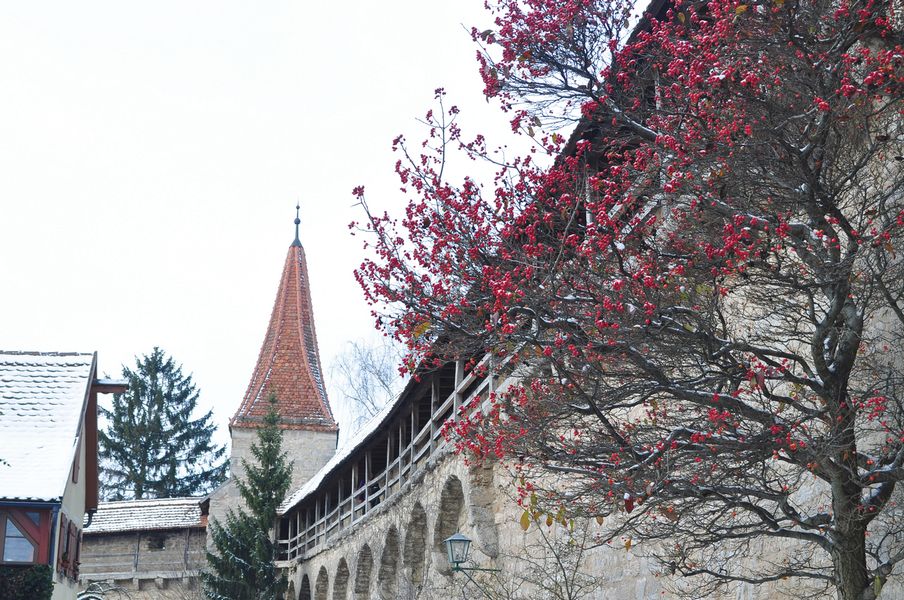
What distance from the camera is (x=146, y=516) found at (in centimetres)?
3634

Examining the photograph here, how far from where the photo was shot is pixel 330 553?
2600 cm

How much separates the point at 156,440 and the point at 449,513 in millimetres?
37491

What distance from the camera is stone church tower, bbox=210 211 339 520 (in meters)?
37.9

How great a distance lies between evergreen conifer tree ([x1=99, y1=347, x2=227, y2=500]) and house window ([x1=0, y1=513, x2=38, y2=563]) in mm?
33697

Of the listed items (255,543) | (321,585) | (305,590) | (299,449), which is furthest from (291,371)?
(321,585)

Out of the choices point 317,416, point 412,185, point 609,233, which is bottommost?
point 609,233

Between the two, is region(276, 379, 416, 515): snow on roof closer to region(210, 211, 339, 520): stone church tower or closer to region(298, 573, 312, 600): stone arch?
region(298, 573, 312, 600): stone arch

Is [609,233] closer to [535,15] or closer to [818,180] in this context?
[818,180]

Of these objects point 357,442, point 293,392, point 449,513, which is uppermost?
Answer: point 293,392

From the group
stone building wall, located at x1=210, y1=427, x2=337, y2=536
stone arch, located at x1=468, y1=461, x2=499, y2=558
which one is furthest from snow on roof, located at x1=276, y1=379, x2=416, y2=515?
stone building wall, located at x1=210, y1=427, x2=337, y2=536

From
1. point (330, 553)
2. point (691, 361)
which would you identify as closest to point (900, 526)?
point (691, 361)

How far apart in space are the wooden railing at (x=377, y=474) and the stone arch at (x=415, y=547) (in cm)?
76

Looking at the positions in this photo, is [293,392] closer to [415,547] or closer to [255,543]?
[255,543]

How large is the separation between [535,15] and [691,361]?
7.51 ft
